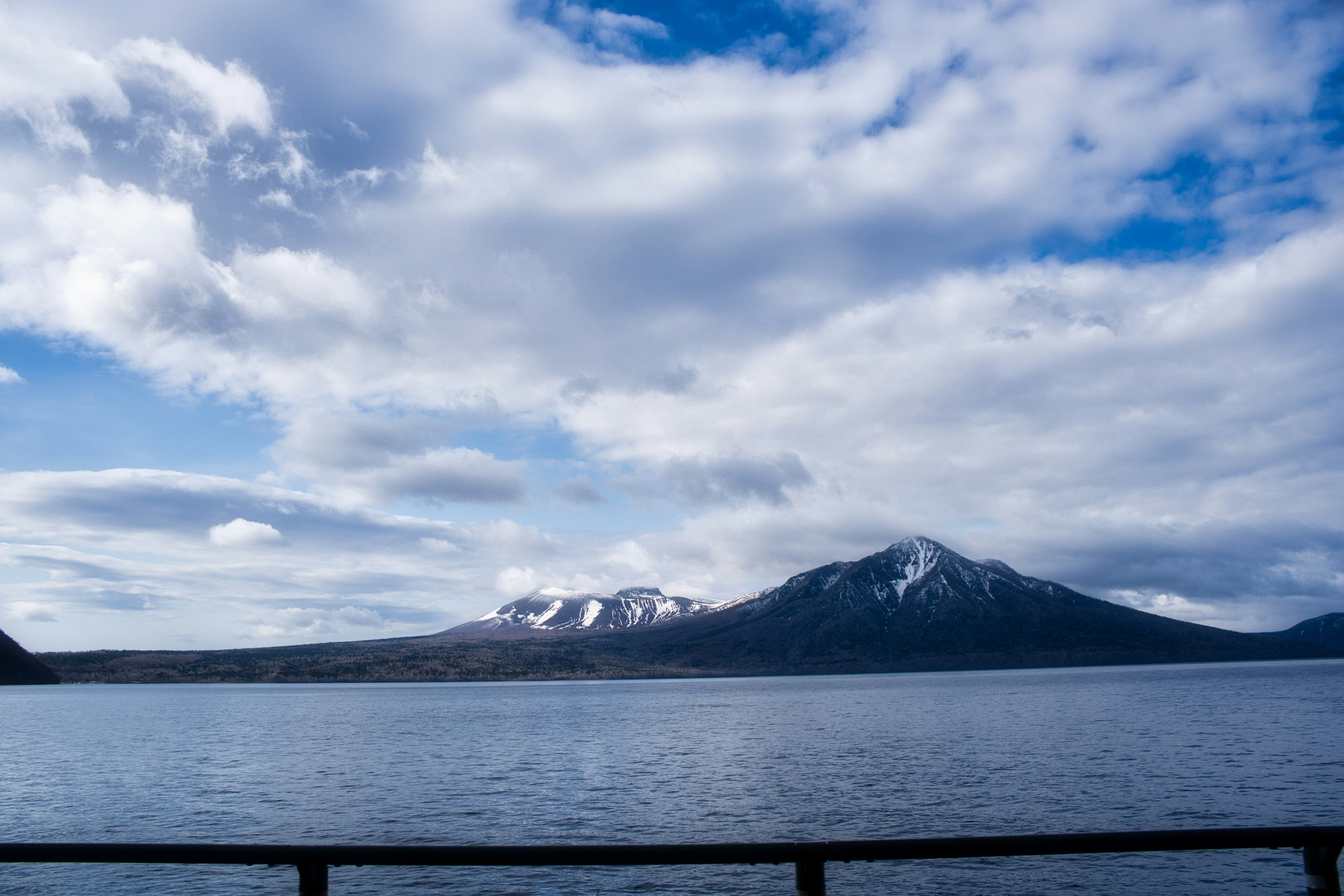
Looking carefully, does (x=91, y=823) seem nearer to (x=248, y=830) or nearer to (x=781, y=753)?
(x=248, y=830)

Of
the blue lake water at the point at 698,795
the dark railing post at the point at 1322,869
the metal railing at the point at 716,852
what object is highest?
the metal railing at the point at 716,852

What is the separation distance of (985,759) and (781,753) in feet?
62.6

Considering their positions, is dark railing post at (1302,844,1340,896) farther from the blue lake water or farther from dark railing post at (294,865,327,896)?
the blue lake water

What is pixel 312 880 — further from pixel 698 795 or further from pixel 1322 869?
pixel 698 795

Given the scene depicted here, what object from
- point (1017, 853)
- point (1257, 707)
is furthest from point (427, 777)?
point (1257, 707)

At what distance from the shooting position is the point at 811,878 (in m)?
7.91

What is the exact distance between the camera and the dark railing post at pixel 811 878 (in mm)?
7832

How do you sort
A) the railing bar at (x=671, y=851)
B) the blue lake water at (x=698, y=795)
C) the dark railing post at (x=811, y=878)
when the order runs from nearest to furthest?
the railing bar at (x=671, y=851), the dark railing post at (x=811, y=878), the blue lake water at (x=698, y=795)

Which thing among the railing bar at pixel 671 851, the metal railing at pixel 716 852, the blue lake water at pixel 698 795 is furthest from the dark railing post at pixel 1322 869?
the blue lake water at pixel 698 795

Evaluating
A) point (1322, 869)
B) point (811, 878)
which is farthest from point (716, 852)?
point (1322, 869)

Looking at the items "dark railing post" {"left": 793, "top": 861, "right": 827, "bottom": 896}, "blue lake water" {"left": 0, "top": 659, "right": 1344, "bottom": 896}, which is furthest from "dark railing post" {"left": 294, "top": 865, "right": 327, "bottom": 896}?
"blue lake water" {"left": 0, "top": 659, "right": 1344, "bottom": 896}

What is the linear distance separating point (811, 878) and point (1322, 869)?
5.23m

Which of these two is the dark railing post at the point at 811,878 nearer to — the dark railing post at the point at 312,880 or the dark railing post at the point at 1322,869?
the dark railing post at the point at 312,880

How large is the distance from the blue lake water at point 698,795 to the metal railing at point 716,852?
76.3 feet
